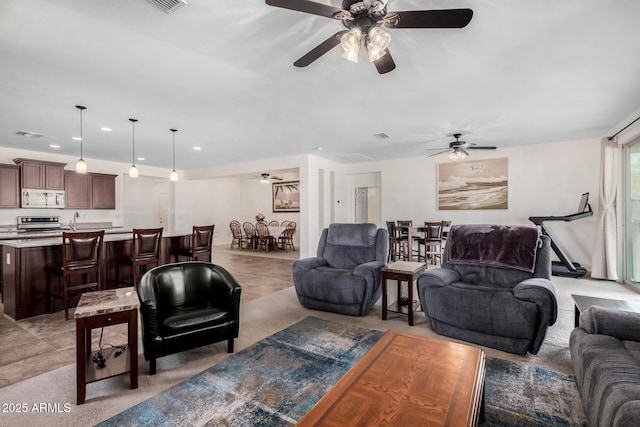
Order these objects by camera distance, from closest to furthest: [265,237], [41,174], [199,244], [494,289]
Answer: [494,289] < [199,244] < [41,174] < [265,237]

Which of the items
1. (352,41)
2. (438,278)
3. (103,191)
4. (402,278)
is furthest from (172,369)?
(103,191)

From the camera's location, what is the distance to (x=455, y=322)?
2709 mm

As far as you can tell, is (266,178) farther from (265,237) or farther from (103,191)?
(103,191)

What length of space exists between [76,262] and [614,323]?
5.01m

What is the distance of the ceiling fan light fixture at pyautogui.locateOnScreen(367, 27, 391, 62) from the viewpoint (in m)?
1.78

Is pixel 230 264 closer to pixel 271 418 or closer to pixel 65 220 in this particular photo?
pixel 65 220

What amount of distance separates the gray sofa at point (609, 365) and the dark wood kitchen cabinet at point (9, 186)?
8559mm

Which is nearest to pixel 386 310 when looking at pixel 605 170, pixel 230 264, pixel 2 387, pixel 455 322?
pixel 455 322

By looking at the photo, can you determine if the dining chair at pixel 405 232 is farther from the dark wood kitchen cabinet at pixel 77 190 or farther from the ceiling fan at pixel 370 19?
the dark wood kitchen cabinet at pixel 77 190

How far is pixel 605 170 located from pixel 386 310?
5095 millimetres

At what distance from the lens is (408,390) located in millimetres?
1388

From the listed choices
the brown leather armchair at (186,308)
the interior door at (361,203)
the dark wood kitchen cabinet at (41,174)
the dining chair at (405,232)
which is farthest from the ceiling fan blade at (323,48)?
the interior door at (361,203)

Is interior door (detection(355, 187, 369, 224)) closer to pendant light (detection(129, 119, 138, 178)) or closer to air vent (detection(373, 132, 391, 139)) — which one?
air vent (detection(373, 132, 391, 139))

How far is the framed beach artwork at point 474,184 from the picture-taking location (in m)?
6.49
